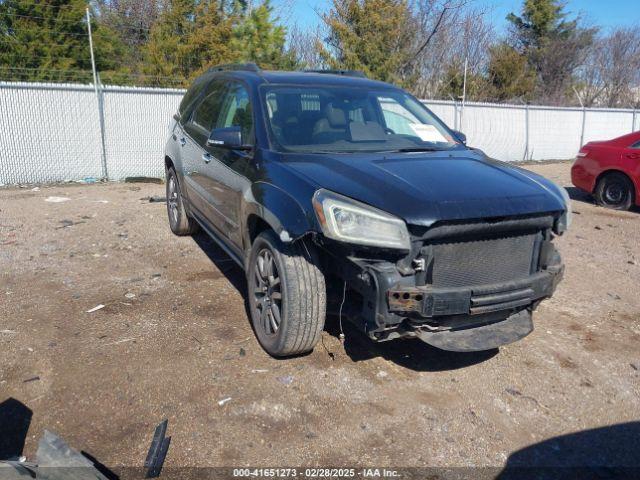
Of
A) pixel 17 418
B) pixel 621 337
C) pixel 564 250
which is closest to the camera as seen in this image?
pixel 17 418

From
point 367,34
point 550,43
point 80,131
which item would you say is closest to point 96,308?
point 80,131

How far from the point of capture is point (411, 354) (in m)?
4.14

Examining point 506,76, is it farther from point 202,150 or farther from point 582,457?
point 582,457

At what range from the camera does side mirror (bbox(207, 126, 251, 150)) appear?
412 centimetres

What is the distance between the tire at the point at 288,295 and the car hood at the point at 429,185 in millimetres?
491

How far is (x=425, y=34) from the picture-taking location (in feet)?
81.2

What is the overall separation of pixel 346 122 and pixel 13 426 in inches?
119

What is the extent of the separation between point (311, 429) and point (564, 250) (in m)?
4.92

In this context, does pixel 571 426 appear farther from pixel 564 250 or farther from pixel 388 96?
pixel 564 250

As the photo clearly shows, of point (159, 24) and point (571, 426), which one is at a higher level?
point (159, 24)

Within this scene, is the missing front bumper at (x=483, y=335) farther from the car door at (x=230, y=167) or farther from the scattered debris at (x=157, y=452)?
the car door at (x=230, y=167)

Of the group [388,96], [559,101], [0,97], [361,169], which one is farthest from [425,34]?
[361,169]

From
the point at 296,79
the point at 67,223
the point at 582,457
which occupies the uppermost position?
the point at 296,79

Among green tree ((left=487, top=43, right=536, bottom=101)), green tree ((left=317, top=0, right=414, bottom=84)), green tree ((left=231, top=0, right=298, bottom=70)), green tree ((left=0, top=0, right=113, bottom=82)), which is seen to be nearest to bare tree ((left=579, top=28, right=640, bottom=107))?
green tree ((left=487, top=43, right=536, bottom=101))
